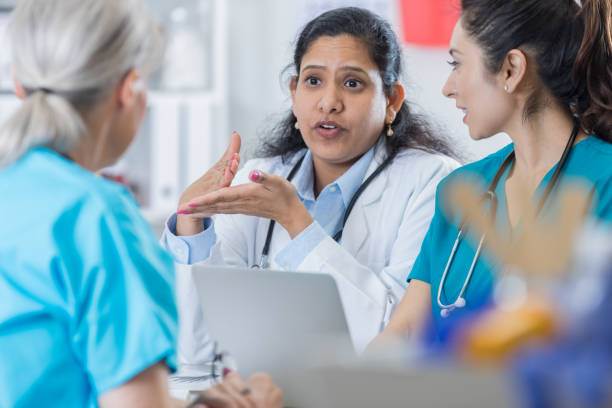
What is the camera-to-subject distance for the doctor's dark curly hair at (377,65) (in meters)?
1.74

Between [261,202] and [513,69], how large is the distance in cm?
58

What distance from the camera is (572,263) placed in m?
0.49

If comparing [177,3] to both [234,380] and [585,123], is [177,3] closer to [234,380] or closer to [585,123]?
[585,123]

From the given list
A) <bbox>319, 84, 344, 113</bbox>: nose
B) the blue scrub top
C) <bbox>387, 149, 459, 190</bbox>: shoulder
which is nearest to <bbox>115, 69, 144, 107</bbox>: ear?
the blue scrub top

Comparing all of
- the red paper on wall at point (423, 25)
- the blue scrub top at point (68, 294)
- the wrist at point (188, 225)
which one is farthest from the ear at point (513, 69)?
the red paper on wall at point (423, 25)

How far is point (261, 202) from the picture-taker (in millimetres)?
1541

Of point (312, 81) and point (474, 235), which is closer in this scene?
point (474, 235)

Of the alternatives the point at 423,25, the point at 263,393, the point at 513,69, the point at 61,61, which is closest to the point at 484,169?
the point at 513,69

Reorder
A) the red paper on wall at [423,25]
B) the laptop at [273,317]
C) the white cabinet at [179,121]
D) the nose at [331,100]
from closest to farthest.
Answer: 1. the laptop at [273,317]
2. the nose at [331,100]
3. the white cabinet at [179,121]
4. the red paper on wall at [423,25]

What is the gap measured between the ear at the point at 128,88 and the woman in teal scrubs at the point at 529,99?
2.22ft

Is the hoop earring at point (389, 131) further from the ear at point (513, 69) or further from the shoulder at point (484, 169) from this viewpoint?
the ear at point (513, 69)

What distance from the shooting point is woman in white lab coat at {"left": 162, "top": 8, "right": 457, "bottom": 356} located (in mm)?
1543

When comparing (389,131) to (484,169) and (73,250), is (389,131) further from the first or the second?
(73,250)

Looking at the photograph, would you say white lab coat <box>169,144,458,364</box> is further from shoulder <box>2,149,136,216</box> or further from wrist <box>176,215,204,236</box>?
shoulder <box>2,149,136,216</box>
